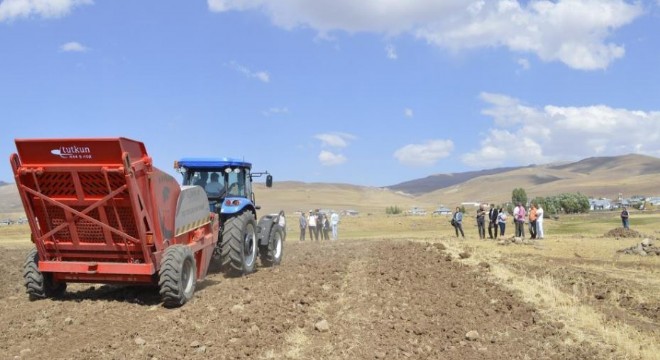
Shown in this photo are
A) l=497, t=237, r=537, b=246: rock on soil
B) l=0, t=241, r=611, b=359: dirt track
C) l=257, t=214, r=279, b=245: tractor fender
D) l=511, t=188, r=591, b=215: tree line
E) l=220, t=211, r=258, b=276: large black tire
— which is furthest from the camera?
l=511, t=188, r=591, b=215: tree line

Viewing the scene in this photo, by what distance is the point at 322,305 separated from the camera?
9070 millimetres

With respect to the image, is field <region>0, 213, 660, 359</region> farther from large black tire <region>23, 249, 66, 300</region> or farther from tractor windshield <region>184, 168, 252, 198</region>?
tractor windshield <region>184, 168, 252, 198</region>

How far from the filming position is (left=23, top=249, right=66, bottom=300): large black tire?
877 centimetres

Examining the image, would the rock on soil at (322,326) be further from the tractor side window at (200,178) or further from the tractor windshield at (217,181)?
the tractor side window at (200,178)

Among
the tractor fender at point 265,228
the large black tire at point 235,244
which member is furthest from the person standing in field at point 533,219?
the large black tire at point 235,244

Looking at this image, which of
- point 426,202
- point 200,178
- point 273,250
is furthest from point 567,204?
point 426,202

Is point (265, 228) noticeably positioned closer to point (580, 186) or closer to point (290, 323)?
point (290, 323)

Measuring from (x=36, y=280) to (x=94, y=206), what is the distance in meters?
1.73

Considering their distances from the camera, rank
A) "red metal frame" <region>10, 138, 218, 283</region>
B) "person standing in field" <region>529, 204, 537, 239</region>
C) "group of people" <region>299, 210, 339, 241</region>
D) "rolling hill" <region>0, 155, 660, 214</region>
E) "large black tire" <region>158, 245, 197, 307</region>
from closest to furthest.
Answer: "red metal frame" <region>10, 138, 218, 283</region> < "large black tire" <region>158, 245, 197, 307</region> < "person standing in field" <region>529, 204, 537, 239</region> < "group of people" <region>299, 210, 339, 241</region> < "rolling hill" <region>0, 155, 660, 214</region>

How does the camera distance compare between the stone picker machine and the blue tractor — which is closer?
the stone picker machine

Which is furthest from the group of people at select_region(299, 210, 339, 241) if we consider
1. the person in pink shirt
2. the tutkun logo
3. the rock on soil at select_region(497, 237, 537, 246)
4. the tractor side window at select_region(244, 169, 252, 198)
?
the tutkun logo

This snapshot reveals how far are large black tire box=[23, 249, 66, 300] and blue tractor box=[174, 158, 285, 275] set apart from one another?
3.09m

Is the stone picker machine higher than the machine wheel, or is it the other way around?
the stone picker machine

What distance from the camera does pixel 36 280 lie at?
8.75 meters
